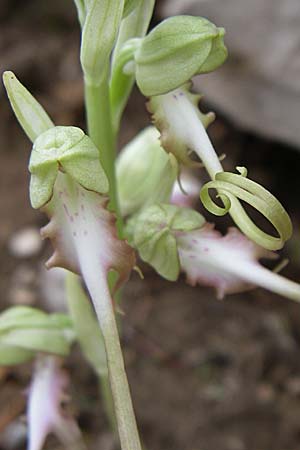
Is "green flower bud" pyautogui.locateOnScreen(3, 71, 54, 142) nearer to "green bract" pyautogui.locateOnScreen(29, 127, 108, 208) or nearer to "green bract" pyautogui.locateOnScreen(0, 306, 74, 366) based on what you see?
"green bract" pyautogui.locateOnScreen(29, 127, 108, 208)

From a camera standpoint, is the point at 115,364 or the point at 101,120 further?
the point at 101,120

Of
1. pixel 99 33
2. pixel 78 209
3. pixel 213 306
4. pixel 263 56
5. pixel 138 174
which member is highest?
pixel 99 33

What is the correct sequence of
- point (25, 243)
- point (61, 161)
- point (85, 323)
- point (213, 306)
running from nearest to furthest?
point (61, 161) → point (85, 323) → point (213, 306) → point (25, 243)

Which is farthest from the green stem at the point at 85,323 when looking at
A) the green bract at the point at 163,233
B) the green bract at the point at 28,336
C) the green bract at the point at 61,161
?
the green bract at the point at 61,161

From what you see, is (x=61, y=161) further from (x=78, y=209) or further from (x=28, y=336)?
(x=28, y=336)

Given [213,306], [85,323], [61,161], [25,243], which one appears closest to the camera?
[61,161]

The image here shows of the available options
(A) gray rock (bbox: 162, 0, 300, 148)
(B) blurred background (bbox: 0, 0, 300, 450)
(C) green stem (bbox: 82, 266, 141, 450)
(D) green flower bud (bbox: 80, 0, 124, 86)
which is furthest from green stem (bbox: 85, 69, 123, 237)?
(A) gray rock (bbox: 162, 0, 300, 148)

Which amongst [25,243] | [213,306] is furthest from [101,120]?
[25,243]

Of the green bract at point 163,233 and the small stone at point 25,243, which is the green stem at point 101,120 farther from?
the small stone at point 25,243
